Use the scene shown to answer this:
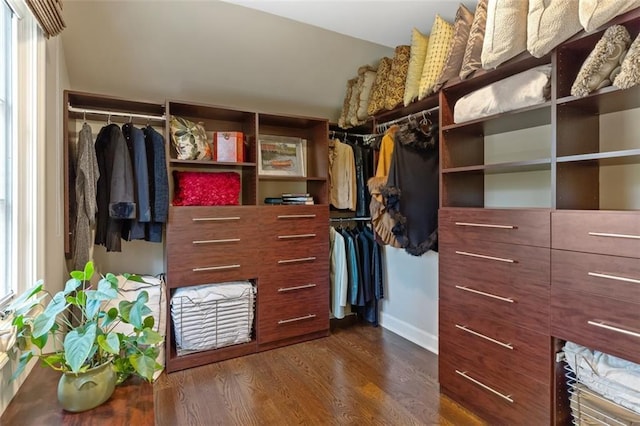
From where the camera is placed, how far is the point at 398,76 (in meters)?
2.52

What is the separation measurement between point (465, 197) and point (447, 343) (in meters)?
0.90

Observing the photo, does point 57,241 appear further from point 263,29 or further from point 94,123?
point 263,29

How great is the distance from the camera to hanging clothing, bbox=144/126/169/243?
2.26 meters

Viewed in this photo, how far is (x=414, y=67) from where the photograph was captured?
2.33 meters

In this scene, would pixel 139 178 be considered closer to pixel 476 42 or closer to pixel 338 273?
pixel 338 273

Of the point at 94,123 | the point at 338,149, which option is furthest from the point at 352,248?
the point at 94,123

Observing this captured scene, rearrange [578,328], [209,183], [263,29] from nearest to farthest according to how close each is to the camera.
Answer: [578,328] < [263,29] < [209,183]

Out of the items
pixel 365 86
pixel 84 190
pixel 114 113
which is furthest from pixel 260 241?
pixel 365 86

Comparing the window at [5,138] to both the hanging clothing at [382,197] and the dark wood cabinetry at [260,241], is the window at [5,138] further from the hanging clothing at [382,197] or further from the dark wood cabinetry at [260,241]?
the hanging clothing at [382,197]

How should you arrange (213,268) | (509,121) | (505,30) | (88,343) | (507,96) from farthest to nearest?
(213,268)
(509,121)
(507,96)
(505,30)
(88,343)

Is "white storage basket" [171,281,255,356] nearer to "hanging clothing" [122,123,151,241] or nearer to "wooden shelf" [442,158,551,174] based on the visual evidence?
"hanging clothing" [122,123,151,241]

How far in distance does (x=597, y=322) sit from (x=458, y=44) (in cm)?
152

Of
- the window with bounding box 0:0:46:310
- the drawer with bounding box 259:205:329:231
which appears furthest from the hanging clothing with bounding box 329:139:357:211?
the window with bounding box 0:0:46:310

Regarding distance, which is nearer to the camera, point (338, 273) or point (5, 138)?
point (5, 138)
